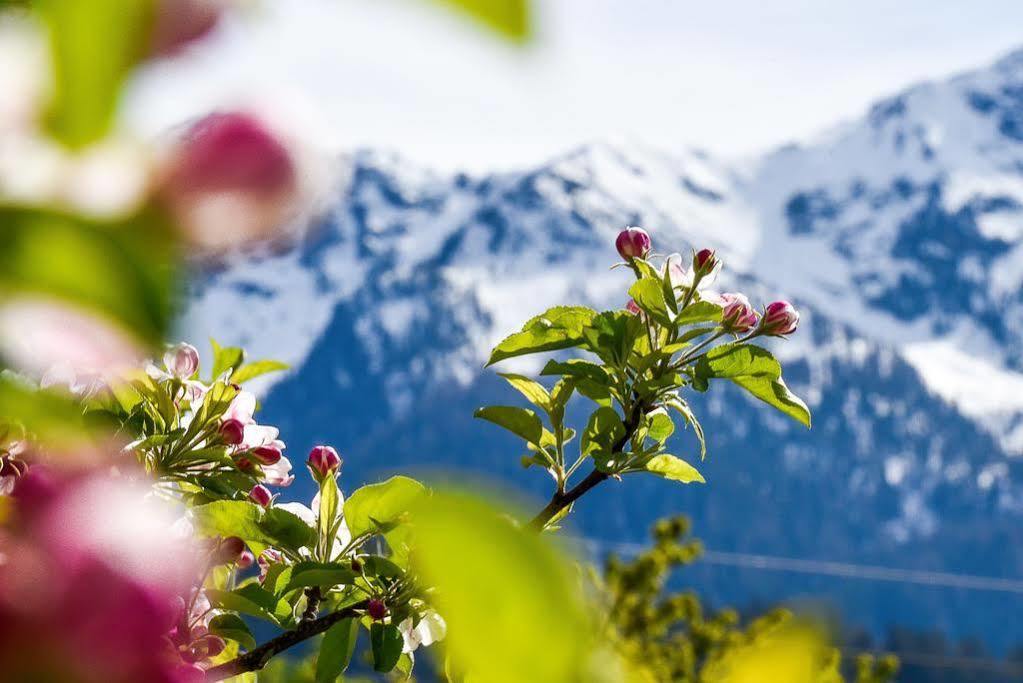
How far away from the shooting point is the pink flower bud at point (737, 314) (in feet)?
2.14

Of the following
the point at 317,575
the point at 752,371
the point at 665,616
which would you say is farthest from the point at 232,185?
the point at 665,616

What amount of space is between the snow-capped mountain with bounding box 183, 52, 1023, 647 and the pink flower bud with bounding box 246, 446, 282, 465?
55.1 metres

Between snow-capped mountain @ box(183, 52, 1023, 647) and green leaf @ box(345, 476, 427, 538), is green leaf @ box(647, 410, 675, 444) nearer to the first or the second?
green leaf @ box(345, 476, 427, 538)

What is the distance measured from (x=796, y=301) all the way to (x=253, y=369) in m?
68.1

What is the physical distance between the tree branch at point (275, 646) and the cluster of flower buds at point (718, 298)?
0.74 ft

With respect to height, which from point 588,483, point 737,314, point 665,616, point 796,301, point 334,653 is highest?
point 737,314

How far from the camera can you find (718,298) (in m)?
0.67

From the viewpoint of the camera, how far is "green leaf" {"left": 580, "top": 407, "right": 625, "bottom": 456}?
61 cm

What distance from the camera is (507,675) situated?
4.5 inches

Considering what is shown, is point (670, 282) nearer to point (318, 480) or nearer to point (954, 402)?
point (318, 480)

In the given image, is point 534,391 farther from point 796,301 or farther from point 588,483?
point 796,301

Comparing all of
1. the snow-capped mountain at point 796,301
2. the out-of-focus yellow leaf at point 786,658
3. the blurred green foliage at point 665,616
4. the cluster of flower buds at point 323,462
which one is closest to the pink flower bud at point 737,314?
the cluster of flower buds at point 323,462

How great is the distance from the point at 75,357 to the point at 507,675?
6 centimetres

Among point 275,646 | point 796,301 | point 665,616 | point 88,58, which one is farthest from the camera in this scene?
point 796,301
